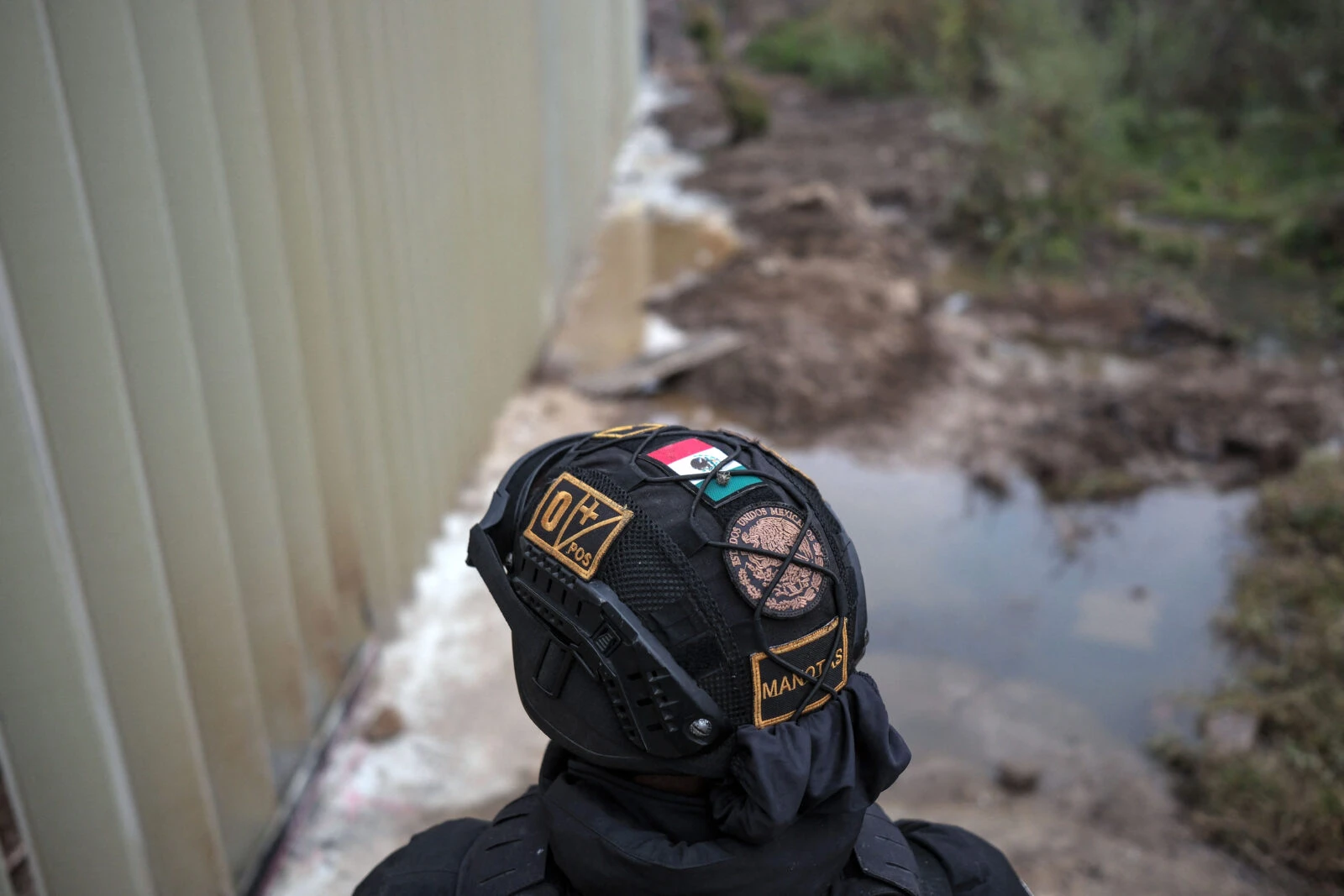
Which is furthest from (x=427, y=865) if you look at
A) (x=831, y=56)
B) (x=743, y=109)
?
(x=831, y=56)

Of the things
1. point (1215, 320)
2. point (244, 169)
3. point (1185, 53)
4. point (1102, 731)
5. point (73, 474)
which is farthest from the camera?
point (1185, 53)

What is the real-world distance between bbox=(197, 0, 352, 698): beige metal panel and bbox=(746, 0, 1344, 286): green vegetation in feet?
19.7

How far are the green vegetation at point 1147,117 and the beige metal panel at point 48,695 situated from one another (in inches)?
269

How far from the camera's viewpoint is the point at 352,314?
2938 millimetres

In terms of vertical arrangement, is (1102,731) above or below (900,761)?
below

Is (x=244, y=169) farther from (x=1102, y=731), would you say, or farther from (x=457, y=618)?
(x=1102, y=731)

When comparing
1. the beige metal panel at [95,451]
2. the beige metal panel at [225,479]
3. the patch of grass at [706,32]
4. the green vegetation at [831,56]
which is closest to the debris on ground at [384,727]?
the beige metal panel at [225,479]

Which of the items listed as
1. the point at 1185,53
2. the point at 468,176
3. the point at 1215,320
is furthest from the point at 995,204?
the point at 468,176

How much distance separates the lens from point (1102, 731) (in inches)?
127

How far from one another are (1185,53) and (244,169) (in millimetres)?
10311

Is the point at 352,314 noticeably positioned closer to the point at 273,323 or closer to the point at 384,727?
the point at 273,323

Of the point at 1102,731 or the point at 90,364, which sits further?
the point at 1102,731

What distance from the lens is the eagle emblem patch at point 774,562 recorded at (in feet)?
3.82

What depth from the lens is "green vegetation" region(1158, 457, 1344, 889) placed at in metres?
2.67
